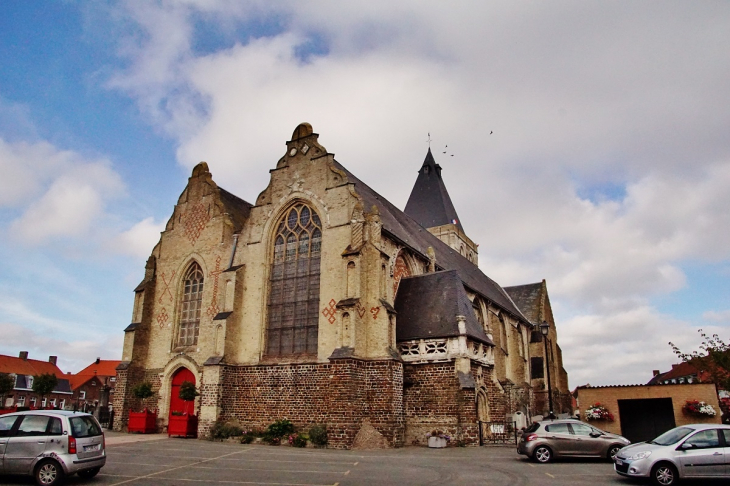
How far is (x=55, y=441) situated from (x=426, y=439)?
1249 centimetres

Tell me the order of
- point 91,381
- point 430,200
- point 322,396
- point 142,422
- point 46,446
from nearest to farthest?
1. point 46,446
2. point 322,396
3. point 142,422
4. point 430,200
5. point 91,381

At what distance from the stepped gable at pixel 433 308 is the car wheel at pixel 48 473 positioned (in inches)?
510

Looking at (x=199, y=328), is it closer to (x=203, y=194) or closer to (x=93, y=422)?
(x=203, y=194)

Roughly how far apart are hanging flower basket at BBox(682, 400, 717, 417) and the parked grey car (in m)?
5.21

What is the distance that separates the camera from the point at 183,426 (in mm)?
20953

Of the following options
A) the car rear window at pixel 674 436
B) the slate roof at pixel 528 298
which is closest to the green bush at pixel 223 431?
the car rear window at pixel 674 436

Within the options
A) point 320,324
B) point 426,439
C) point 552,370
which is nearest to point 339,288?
point 320,324

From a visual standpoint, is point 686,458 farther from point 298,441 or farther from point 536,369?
point 536,369

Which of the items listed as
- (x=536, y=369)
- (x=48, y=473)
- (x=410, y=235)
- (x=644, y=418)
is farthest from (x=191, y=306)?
(x=536, y=369)

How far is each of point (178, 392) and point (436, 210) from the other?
30.6 metres

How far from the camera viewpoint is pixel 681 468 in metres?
10.5

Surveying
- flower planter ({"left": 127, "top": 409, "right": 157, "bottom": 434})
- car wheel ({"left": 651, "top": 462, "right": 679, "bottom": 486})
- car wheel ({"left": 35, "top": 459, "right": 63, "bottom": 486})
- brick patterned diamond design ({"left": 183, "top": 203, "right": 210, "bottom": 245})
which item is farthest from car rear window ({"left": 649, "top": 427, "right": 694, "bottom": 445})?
A: brick patterned diamond design ({"left": 183, "top": 203, "right": 210, "bottom": 245})

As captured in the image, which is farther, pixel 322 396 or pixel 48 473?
pixel 322 396

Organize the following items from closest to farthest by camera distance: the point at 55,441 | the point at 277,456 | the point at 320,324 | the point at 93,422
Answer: the point at 55,441, the point at 93,422, the point at 277,456, the point at 320,324
